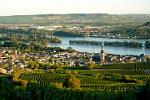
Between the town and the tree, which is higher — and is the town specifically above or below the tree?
below

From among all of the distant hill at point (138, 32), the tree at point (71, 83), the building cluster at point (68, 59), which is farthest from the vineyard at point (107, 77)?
the distant hill at point (138, 32)

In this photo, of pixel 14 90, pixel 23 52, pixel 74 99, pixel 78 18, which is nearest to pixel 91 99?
pixel 74 99

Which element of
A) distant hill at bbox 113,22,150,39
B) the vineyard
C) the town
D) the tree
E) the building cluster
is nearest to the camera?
the tree

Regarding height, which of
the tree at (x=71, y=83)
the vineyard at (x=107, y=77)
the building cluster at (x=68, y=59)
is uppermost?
the tree at (x=71, y=83)

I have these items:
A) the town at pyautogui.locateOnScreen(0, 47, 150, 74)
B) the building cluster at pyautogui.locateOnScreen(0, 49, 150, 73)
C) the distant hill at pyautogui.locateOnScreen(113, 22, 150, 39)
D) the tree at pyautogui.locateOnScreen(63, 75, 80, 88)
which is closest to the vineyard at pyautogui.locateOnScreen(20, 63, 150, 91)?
the tree at pyautogui.locateOnScreen(63, 75, 80, 88)

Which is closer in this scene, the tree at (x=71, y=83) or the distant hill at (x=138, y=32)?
the tree at (x=71, y=83)

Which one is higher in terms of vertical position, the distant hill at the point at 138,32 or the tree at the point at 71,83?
the tree at the point at 71,83

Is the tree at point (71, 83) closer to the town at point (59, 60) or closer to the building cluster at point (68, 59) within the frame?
the town at point (59, 60)

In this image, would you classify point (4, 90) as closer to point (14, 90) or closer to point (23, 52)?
point (14, 90)

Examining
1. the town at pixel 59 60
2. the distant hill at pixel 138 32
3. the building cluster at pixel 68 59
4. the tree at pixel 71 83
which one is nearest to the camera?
the tree at pixel 71 83

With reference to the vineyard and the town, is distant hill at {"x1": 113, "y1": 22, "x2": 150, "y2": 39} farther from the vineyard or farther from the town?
the vineyard

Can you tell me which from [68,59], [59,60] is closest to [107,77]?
[59,60]
